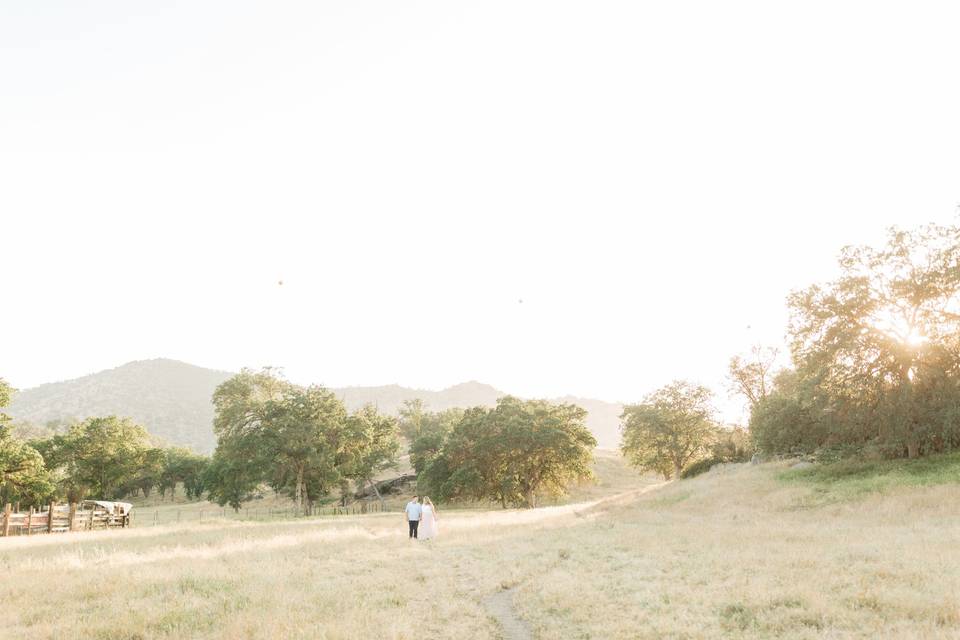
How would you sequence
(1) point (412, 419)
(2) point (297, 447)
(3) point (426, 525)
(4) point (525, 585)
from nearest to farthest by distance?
(4) point (525, 585), (3) point (426, 525), (2) point (297, 447), (1) point (412, 419)

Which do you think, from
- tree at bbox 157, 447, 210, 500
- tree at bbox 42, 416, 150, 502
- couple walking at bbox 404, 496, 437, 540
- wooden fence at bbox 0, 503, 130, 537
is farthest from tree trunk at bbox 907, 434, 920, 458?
tree at bbox 157, 447, 210, 500

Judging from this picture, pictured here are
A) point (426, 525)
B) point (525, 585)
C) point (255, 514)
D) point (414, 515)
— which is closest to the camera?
point (525, 585)

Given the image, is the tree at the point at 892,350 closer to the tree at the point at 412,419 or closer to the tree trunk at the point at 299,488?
the tree trunk at the point at 299,488

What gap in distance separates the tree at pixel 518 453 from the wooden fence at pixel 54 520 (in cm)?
3239

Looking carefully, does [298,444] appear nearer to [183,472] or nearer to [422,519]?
[422,519]

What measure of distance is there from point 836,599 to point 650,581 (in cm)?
460

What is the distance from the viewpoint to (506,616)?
12320 millimetres

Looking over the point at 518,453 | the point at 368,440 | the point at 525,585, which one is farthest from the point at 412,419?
the point at 525,585

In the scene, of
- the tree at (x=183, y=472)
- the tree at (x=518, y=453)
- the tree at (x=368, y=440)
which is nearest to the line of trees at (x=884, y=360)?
the tree at (x=518, y=453)

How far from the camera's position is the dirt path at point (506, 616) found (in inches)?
430

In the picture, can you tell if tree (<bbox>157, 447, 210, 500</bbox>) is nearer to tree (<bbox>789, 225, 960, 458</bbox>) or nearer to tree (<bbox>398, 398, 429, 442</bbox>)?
tree (<bbox>398, 398, 429, 442</bbox>)

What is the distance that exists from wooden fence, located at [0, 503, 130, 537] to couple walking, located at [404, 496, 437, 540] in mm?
28932

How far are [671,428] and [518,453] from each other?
78.9 feet

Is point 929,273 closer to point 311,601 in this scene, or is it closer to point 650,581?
point 650,581
